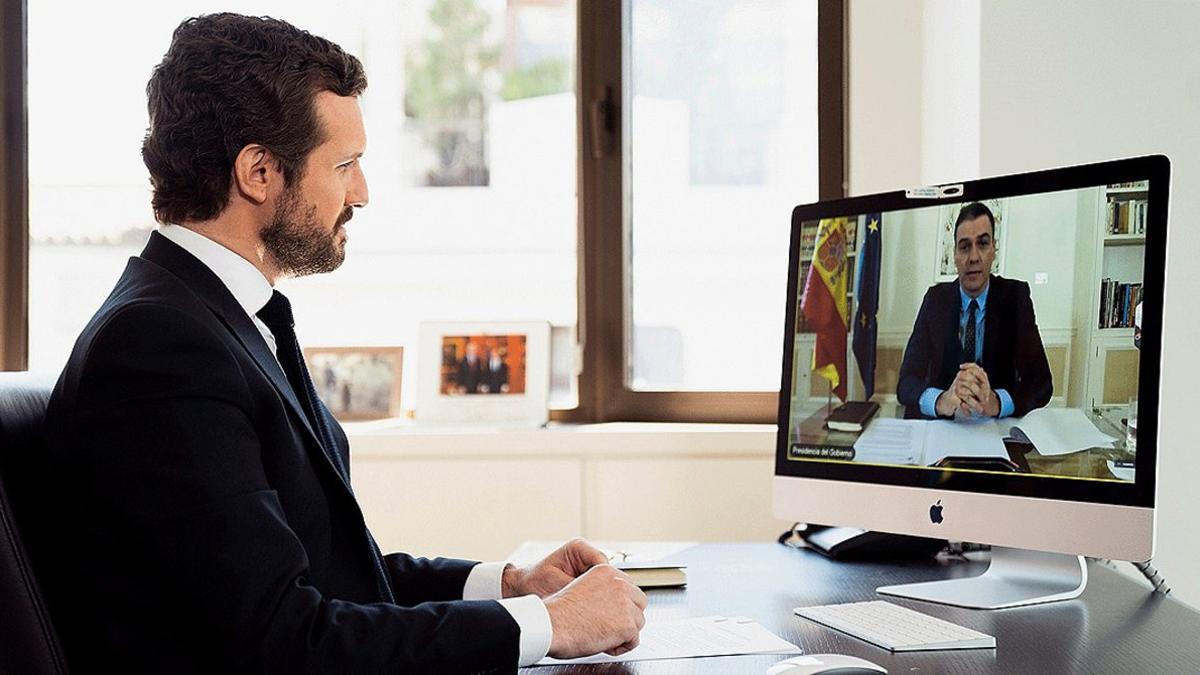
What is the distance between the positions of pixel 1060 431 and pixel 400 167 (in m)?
1.96

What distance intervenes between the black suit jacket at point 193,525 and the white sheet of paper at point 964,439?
2.24 feet

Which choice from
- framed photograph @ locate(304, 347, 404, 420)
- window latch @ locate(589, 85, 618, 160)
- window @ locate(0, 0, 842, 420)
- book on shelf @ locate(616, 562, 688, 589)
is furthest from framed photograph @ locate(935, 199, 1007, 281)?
framed photograph @ locate(304, 347, 404, 420)

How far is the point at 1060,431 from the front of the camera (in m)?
1.51

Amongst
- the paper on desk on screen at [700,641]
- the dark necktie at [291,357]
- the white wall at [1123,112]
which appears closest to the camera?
the paper on desk on screen at [700,641]

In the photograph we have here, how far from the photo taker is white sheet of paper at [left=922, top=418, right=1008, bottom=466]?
157cm

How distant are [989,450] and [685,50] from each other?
1624mm

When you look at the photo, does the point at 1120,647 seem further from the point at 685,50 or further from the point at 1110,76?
the point at 685,50

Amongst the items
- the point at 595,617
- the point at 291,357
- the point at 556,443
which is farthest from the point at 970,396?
the point at 556,443

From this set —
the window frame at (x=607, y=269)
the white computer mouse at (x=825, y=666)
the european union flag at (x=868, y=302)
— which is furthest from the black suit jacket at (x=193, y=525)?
the window frame at (x=607, y=269)

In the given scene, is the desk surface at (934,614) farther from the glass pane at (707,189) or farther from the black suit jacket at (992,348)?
the glass pane at (707,189)

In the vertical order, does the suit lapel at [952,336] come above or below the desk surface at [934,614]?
above

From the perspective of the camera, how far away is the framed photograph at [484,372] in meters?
2.82

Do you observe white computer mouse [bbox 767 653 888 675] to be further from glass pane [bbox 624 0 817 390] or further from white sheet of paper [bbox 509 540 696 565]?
glass pane [bbox 624 0 817 390]

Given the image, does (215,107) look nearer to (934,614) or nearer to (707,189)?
(934,614)
